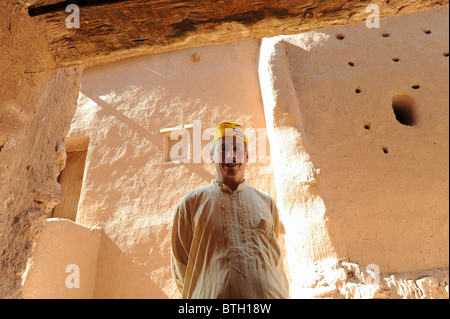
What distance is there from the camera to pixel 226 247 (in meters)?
1.49

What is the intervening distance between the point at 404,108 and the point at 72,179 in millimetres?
6416

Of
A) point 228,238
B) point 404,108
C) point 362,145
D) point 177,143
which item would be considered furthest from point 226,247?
point 404,108

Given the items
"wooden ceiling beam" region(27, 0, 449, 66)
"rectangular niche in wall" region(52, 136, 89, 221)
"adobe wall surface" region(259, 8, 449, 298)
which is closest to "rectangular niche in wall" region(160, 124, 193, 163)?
"adobe wall surface" region(259, 8, 449, 298)

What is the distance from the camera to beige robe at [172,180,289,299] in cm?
138

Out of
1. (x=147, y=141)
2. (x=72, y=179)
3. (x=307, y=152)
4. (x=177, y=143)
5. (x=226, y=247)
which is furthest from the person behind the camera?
(x=72, y=179)

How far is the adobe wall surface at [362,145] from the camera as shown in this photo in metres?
3.77

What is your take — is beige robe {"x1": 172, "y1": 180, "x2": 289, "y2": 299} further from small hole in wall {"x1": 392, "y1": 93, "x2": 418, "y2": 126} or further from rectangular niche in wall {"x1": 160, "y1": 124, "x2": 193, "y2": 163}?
small hole in wall {"x1": 392, "y1": 93, "x2": 418, "y2": 126}

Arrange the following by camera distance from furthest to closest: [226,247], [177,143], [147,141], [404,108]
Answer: [147,141] < [177,143] < [404,108] < [226,247]

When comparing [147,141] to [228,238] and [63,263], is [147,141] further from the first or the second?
[228,238]

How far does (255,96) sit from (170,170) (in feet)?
6.06

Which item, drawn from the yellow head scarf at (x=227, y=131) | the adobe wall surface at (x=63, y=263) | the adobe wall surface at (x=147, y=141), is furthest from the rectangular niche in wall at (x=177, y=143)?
the yellow head scarf at (x=227, y=131)

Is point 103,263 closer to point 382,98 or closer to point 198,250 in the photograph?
point 198,250

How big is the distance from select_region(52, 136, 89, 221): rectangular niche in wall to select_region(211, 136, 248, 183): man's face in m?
5.35

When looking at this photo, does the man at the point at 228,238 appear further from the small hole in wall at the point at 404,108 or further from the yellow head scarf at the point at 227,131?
the small hole in wall at the point at 404,108
